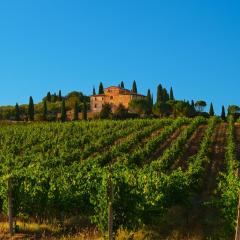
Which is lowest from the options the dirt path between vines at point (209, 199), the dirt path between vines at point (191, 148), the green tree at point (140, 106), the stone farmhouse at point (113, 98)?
the dirt path between vines at point (209, 199)

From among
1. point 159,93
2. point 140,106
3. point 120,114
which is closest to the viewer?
point 120,114

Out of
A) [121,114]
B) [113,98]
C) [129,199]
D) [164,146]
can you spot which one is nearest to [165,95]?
[113,98]

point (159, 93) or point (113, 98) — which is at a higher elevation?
point (159, 93)

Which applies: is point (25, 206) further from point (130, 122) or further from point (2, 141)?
point (130, 122)

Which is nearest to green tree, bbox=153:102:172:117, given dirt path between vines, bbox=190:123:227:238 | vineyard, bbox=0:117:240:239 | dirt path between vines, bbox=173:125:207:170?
dirt path between vines, bbox=173:125:207:170

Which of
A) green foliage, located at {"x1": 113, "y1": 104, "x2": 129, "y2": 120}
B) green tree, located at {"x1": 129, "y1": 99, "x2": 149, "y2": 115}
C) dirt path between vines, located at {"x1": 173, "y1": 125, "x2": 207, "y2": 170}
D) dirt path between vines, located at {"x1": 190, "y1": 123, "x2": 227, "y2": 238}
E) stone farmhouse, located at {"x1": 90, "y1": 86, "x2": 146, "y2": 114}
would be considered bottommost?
dirt path between vines, located at {"x1": 190, "y1": 123, "x2": 227, "y2": 238}

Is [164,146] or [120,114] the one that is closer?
A: [164,146]

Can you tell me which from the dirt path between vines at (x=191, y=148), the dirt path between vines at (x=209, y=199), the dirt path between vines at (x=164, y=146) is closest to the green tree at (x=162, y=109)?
the dirt path between vines at (x=191, y=148)

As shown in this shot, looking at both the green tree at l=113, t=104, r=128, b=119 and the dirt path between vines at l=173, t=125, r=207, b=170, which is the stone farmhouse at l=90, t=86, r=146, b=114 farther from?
the dirt path between vines at l=173, t=125, r=207, b=170

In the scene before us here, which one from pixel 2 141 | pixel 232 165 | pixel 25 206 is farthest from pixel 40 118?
pixel 25 206

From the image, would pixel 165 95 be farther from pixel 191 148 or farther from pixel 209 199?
pixel 209 199

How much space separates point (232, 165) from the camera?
35094mm

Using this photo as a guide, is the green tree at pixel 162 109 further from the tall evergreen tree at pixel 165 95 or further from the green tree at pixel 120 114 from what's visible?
the tall evergreen tree at pixel 165 95

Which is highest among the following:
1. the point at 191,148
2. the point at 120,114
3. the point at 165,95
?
the point at 165,95
